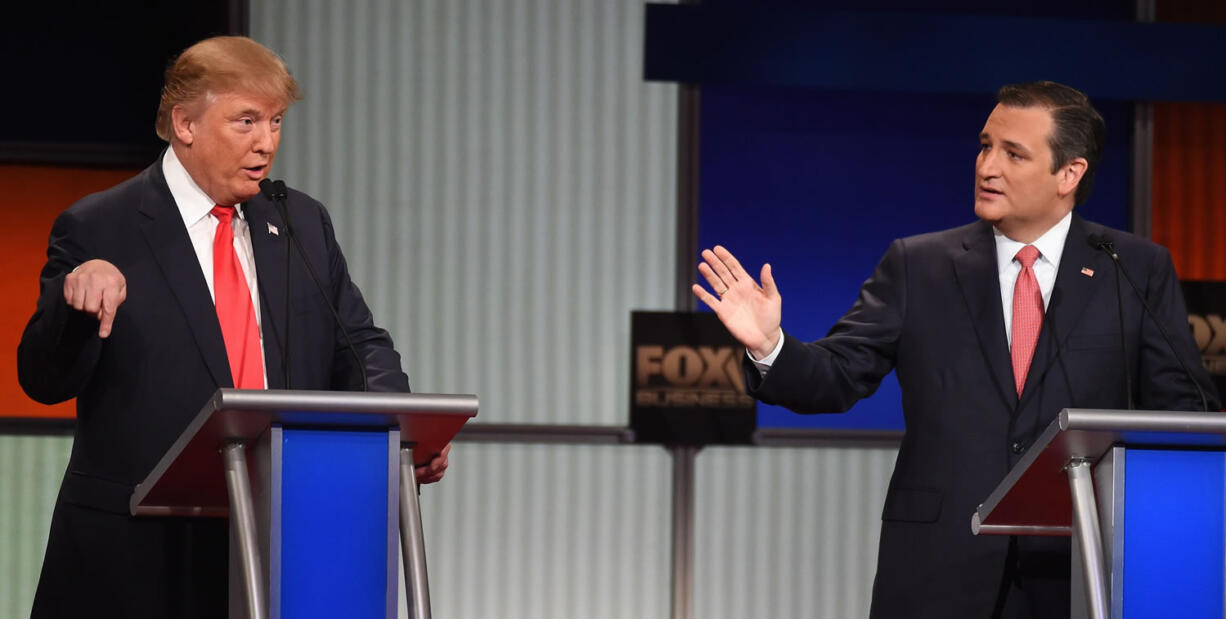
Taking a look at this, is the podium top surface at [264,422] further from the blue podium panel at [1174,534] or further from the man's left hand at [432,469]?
the blue podium panel at [1174,534]

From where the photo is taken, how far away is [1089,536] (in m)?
1.98

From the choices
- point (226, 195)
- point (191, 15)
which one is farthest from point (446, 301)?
point (226, 195)

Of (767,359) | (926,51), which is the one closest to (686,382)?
(926,51)

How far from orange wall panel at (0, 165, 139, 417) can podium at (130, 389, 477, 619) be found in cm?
294

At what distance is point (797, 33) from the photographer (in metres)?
4.64

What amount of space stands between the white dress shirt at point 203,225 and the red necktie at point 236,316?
12 millimetres

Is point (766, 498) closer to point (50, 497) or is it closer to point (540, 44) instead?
point (540, 44)

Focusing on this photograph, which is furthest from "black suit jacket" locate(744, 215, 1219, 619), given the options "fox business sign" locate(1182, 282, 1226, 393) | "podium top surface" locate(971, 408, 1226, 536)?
"fox business sign" locate(1182, 282, 1226, 393)

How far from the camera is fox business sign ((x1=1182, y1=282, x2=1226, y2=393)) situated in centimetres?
477

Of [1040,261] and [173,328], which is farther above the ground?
[1040,261]

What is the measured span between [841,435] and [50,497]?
8.43ft

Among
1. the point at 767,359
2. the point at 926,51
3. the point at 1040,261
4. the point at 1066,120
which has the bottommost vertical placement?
the point at 767,359

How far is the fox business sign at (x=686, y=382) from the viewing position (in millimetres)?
4621

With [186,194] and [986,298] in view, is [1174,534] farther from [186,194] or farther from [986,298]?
[186,194]
